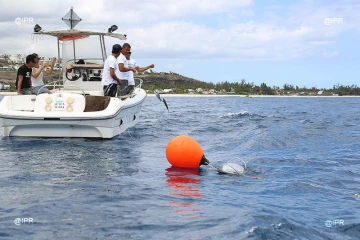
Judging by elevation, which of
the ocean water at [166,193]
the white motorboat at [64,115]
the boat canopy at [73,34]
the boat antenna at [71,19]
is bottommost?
the ocean water at [166,193]

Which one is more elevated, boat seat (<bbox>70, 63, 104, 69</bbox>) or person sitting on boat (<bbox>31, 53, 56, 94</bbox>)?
boat seat (<bbox>70, 63, 104, 69</bbox>)

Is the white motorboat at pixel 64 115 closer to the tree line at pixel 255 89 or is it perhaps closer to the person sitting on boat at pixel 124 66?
the person sitting on boat at pixel 124 66

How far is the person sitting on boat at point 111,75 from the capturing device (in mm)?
12656

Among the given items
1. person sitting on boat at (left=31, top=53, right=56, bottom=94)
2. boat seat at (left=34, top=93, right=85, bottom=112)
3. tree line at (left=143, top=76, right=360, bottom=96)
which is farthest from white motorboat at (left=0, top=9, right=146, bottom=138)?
tree line at (left=143, top=76, right=360, bottom=96)

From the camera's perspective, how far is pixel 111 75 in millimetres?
12758

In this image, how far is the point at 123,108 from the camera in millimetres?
12570

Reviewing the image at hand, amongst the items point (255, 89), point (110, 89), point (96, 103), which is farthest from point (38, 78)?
point (255, 89)

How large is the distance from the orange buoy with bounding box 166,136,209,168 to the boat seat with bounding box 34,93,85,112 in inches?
158

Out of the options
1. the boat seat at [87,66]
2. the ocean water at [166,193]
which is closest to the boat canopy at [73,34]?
the boat seat at [87,66]

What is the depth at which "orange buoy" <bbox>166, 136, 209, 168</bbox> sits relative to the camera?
8.65 meters

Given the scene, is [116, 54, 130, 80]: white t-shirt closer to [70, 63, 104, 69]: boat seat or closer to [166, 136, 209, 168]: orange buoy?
[70, 63, 104, 69]: boat seat

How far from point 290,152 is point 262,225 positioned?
6035 millimetres

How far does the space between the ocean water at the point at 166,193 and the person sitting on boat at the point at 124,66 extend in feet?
7.30

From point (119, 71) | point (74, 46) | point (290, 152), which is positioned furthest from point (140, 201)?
point (74, 46)
